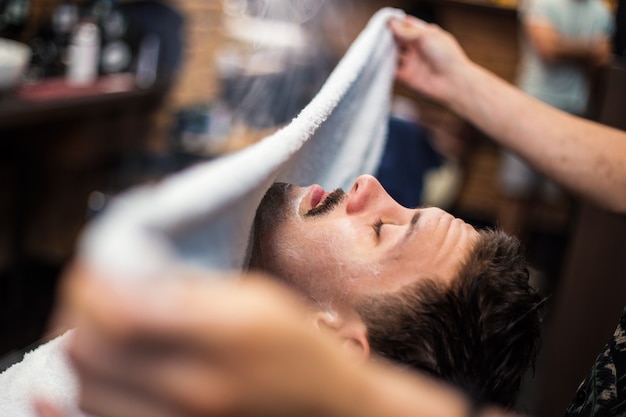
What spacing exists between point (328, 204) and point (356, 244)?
2.8 inches

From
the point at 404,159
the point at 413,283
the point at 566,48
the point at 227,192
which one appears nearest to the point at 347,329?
the point at 413,283

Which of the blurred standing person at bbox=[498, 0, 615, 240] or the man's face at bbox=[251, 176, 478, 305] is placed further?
the blurred standing person at bbox=[498, 0, 615, 240]

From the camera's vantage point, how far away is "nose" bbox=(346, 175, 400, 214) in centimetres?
70

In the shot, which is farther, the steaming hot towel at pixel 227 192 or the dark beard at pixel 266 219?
the dark beard at pixel 266 219

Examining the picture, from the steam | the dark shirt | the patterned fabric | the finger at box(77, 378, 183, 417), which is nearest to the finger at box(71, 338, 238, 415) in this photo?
the finger at box(77, 378, 183, 417)

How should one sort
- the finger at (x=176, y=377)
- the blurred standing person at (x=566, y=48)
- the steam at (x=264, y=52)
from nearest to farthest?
the finger at (x=176, y=377), the blurred standing person at (x=566, y=48), the steam at (x=264, y=52)

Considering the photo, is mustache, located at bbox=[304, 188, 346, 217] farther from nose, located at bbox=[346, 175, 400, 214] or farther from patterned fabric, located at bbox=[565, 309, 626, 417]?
patterned fabric, located at bbox=[565, 309, 626, 417]

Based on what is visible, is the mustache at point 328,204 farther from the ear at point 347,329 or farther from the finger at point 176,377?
the finger at point 176,377

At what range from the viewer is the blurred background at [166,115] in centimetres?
174

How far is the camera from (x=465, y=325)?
0.64 meters

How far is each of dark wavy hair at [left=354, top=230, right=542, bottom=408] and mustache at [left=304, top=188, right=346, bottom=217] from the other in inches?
4.3

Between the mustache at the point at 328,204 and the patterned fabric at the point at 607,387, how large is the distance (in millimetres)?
325

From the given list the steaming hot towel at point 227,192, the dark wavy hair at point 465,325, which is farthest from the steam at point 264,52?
the dark wavy hair at point 465,325

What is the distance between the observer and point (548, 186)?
3.66 metres
